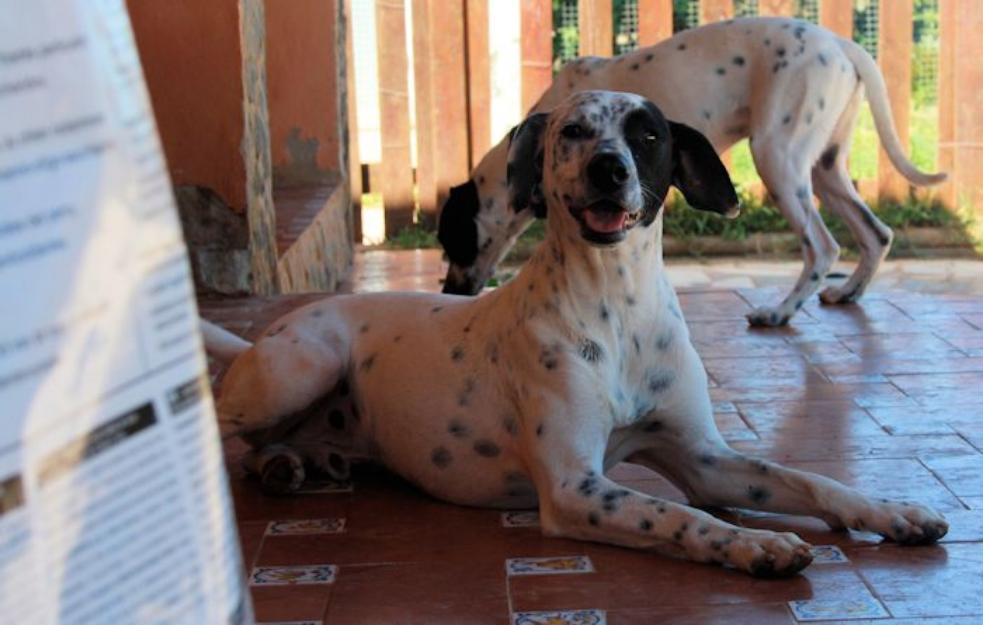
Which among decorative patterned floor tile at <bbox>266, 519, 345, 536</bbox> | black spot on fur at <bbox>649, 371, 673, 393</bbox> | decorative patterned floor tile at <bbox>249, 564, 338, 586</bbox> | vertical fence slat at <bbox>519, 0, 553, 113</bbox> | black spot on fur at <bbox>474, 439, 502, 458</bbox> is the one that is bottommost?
decorative patterned floor tile at <bbox>266, 519, 345, 536</bbox>

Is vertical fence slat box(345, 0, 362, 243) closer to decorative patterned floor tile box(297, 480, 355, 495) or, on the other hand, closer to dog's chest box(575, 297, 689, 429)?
decorative patterned floor tile box(297, 480, 355, 495)

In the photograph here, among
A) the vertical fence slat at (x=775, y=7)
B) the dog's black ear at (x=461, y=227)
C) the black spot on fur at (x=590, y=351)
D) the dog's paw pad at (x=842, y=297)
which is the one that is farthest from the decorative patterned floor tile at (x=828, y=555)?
the vertical fence slat at (x=775, y=7)

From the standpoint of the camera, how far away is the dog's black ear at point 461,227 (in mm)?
5770

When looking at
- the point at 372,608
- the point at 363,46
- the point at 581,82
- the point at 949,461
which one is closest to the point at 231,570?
the point at 372,608

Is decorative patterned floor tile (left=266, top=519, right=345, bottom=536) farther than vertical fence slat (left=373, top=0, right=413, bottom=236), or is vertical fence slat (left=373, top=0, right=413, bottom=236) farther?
vertical fence slat (left=373, top=0, right=413, bottom=236)

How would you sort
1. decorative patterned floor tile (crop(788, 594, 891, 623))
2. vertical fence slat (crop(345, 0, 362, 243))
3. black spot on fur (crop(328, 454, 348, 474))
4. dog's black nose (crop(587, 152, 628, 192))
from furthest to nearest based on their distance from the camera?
vertical fence slat (crop(345, 0, 362, 243)), black spot on fur (crop(328, 454, 348, 474)), dog's black nose (crop(587, 152, 628, 192)), decorative patterned floor tile (crop(788, 594, 891, 623))

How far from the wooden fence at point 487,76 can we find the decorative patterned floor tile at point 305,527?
573 centimetres

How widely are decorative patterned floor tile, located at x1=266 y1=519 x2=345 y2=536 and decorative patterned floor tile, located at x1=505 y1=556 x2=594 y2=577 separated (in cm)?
47

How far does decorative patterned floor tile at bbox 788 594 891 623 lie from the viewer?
8.25 ft

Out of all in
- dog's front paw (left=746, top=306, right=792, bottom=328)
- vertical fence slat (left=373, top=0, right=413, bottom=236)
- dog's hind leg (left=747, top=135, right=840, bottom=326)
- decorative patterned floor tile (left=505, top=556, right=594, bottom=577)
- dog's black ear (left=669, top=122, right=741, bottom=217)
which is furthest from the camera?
vertical fence slat (left=373, top=0, right=413, bottom=236)

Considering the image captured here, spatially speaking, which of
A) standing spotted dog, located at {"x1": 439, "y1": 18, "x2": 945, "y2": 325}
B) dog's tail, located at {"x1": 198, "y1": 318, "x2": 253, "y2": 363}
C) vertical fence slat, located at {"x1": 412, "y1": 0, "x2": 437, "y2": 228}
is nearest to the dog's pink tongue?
dog's tail, located at {"x1": 198, "y1": 318, "x2": 253, "y2": 363}

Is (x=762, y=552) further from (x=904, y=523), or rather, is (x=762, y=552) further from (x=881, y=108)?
(x=881, y=108)

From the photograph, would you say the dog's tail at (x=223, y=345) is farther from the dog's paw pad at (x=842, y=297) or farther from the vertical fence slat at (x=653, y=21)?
the vertical fence slat at (x=653, y=21)

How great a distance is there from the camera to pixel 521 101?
8773 mm
